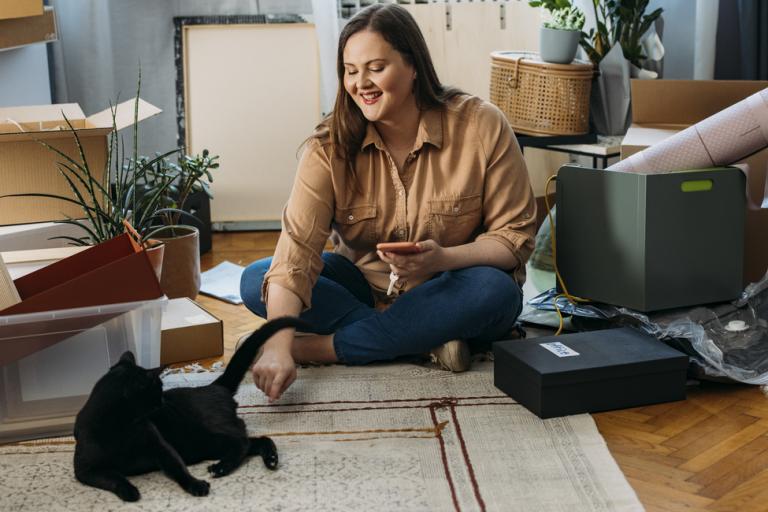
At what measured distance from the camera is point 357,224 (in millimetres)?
2146

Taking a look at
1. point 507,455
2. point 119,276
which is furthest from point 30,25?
point 507,455

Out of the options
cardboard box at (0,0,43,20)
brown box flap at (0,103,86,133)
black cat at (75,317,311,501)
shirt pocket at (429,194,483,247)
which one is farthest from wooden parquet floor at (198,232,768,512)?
cardboard box at (0,0,43,20)

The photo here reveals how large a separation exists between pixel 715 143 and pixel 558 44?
979 mm

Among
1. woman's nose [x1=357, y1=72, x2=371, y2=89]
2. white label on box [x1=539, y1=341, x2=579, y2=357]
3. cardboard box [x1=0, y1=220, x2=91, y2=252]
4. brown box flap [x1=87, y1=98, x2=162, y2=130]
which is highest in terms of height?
woman's nose [x1=357, y1=72, x2=371, y2=89]

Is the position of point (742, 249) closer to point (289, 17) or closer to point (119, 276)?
point (119, 276)

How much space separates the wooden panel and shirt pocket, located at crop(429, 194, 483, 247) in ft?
5.12

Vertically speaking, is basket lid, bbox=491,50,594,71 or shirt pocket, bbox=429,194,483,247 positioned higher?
basket lid, bbox=491,50,594,71

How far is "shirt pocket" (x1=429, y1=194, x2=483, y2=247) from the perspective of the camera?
2098 millimetres

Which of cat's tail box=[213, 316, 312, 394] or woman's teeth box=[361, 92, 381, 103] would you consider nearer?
cat's tail box=[213, 316, 312, 394]

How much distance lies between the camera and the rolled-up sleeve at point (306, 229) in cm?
198

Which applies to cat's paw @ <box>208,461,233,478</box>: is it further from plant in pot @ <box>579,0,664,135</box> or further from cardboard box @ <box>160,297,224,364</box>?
plant in pot @ <box>579,0,664,135</box>

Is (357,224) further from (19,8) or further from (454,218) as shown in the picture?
(19,8)

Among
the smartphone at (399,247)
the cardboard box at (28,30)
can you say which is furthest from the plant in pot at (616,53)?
the cardboard box at (28,30)

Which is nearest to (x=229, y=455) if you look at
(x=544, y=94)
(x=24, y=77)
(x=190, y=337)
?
(x=190, y=337)
